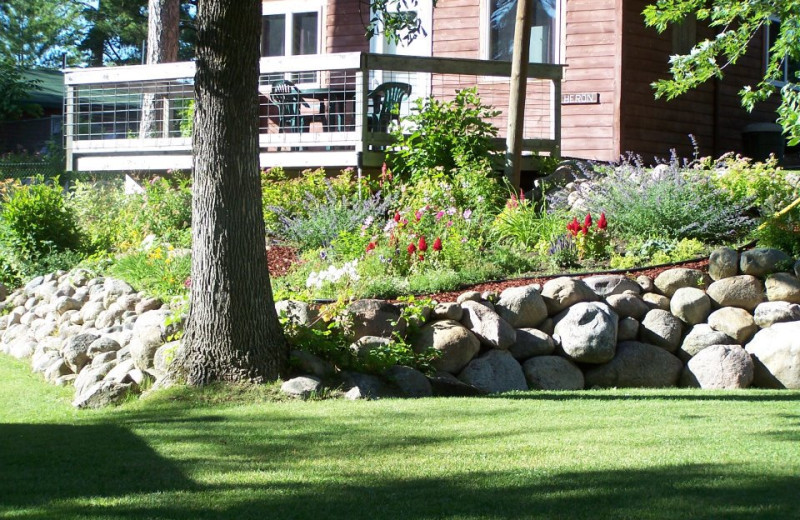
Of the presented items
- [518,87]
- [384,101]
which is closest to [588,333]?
[518,87]

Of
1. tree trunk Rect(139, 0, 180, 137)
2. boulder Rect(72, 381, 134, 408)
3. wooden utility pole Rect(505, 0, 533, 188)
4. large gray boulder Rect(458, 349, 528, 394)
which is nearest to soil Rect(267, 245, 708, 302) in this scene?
large gray boulder Rect(458, 349, 528, 394)

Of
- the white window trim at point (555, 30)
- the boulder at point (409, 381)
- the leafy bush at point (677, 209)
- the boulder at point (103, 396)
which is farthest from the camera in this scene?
the white window trim at point (555, 30)

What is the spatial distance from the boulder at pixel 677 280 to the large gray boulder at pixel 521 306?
132 centimetres

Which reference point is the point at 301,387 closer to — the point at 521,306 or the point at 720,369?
the point at 521,306

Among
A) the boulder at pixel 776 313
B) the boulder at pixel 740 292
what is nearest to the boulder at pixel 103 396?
the boulder at pixel 740 292

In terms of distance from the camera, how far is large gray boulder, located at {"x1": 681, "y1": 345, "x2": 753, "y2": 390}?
862 centimetres

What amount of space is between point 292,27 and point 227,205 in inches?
454

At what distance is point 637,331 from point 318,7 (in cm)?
1048

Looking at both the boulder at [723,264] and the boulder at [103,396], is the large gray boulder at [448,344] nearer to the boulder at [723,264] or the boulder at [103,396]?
the boulder at [103,396]

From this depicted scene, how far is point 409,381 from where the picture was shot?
297 inches

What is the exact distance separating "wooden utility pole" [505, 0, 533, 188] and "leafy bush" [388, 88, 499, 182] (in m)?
0.30

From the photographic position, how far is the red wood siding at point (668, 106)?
1493 cm

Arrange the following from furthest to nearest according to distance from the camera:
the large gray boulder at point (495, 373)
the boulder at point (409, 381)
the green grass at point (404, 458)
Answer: the large gray boulder at point (495, 373), the boulder at point (409, 381), the green grass at point (404, 458)

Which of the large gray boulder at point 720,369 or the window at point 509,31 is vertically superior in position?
the window at point 509,31
